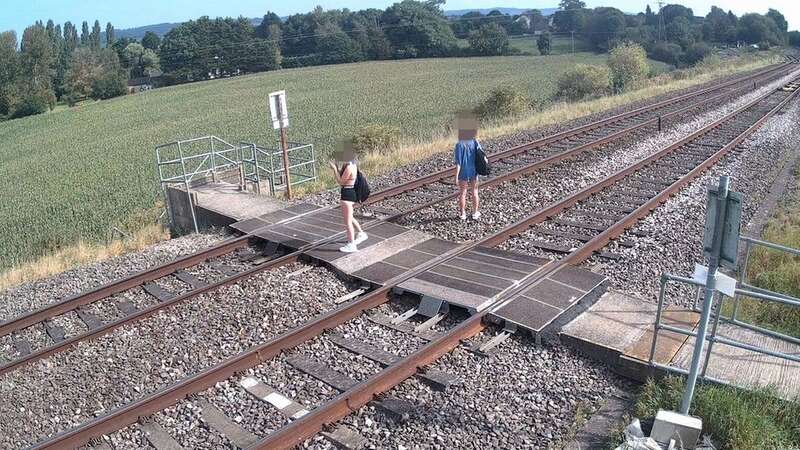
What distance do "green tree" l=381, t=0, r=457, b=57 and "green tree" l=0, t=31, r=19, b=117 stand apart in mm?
55075

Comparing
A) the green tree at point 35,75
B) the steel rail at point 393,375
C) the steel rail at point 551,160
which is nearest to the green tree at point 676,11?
the green tree at point 35,75

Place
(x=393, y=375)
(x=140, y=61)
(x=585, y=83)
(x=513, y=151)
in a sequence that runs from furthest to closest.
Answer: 1. (x=140, y=61)
2. (x=585, y=83)
3. (x=513, y=151)
4. (x=393, y=375)

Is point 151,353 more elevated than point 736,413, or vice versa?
point 736,413

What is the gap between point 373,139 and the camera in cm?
2195

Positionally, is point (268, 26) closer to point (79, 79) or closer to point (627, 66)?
point (79, 79)

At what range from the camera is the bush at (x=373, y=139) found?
860 inches

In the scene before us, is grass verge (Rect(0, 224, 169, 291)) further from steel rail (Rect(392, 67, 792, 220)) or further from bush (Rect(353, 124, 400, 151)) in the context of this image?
bush (Rect(353, 124, 400, 151))

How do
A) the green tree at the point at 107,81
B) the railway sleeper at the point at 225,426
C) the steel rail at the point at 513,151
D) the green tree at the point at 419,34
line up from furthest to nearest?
the green tree at the point at 419,34
the green tree at the point at 107,81
the steel rail at the point at 513,151
the railway sleeper at the point at 225,426

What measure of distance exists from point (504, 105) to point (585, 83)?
35.8 feet

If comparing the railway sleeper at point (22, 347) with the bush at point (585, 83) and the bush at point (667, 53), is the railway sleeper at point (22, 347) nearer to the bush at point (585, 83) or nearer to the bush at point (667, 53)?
the bush at point (585, 83)

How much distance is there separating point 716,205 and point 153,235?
12.2 meters

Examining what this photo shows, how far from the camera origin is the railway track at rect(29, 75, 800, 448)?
554 centimetres

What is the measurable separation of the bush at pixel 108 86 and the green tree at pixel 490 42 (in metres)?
53.6

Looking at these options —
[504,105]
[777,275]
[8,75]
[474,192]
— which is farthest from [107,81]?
[777,275]
